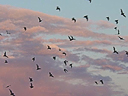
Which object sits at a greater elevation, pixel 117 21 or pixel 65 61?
pixel 117 21

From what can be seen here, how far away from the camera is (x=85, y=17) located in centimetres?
10656

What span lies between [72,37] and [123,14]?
76.1ft

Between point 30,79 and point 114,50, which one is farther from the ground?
point 114,50

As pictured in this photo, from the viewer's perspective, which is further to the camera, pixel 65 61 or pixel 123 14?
pixel 65 61

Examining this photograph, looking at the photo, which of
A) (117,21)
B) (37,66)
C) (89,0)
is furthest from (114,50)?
(37,66)

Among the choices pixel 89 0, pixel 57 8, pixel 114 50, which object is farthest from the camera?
pixel 57 8

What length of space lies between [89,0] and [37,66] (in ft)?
101

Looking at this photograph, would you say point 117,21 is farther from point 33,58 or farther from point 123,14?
point 33,58

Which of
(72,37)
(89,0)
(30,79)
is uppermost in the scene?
(89,0)

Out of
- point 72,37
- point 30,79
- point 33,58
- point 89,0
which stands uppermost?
point 89,0

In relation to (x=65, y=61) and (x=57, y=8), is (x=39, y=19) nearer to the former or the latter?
(x=57, y=8)

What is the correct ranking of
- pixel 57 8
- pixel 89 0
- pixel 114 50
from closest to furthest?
pixel 89 0
pixel 114 50
pixel 57 8

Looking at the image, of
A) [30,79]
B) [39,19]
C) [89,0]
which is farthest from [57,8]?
[30,79]

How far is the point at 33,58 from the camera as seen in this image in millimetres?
113562
